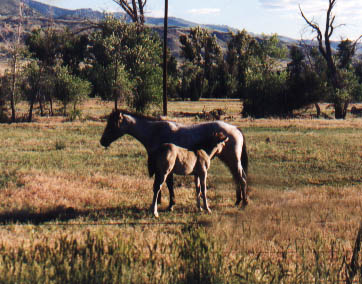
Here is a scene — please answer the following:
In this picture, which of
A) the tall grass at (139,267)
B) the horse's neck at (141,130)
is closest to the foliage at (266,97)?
the horse's neck at (141,130)

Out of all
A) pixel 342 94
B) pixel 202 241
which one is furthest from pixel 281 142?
pixel 342 94

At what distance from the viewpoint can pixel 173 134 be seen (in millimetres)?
11016

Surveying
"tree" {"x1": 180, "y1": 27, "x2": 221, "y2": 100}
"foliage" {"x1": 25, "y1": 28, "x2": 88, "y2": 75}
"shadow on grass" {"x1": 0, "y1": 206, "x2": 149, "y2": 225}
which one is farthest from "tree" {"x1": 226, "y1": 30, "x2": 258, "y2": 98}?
"shadow on grass" {"x1": 0, "y1": 206, "x2": 149, "y2": 225}

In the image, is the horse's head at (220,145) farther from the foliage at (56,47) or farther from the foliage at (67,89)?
the foliage at (56,47)

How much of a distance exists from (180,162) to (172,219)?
4.02 ft

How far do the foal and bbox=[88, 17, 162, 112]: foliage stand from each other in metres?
36.8

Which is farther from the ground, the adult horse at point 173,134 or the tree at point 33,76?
the tree at point 33,76

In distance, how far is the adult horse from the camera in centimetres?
1095

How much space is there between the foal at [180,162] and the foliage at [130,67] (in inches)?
1449

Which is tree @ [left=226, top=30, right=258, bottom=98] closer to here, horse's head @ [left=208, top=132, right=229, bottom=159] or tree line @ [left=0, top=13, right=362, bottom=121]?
tree line @ [left=0, top=13, right=362, bottom=121]

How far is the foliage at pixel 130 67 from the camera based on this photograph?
47.5m

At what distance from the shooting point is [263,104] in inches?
2063

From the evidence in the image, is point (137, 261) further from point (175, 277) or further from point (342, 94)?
point (342, 94)

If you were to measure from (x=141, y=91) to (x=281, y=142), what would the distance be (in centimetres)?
2433
